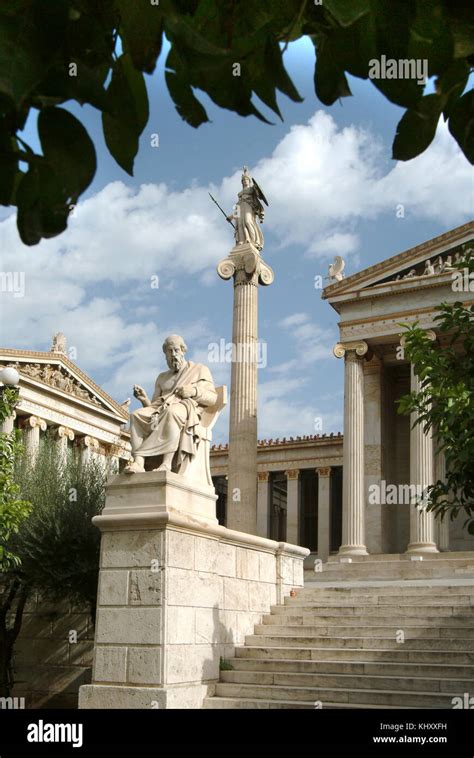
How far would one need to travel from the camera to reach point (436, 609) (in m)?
14.6

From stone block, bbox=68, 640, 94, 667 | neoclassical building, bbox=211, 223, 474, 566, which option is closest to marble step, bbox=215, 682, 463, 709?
stone block, bbox=68, 640, 94, 667

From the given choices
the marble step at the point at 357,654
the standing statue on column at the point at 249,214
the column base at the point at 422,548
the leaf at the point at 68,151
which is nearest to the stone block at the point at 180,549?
the marble step at the point at 357,654

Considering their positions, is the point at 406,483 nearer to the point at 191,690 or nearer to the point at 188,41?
the point at 191,690

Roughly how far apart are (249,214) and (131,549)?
17.2 metres

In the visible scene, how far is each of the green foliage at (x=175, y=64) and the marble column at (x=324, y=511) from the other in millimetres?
47577

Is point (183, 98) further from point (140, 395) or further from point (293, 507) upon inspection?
point (293, 507)

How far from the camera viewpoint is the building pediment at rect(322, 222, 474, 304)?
34.4 m

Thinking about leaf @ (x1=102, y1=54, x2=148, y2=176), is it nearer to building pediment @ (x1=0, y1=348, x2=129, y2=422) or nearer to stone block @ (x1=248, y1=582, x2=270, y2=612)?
stone block @ (x1=248, y1=582, x2=270, y2=612)

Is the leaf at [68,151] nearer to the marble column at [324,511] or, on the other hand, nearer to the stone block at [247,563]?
the stone block at [247,563]

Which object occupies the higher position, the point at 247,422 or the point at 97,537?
the point at 247,422

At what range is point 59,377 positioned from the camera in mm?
56594

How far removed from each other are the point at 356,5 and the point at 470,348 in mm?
8534
